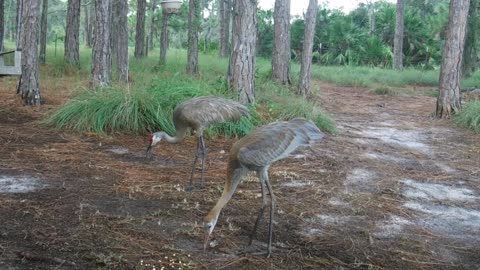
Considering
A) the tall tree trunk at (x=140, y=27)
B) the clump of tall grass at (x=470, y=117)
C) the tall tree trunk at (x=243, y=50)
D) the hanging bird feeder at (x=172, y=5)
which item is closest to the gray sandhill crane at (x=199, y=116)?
the tall tree trunk at (x=243, y=50)

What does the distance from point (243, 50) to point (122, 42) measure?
4611mm

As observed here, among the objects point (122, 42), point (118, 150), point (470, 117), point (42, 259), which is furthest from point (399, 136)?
point (42, 259)

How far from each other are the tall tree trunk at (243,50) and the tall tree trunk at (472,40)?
13.5m

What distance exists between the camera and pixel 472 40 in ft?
68.3

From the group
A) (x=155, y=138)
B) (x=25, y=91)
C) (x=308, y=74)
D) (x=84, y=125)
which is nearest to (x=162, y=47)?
(x=308, y=74)

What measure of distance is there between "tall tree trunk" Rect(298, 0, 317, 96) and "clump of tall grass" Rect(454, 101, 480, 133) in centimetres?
375

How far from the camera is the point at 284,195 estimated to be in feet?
18.7

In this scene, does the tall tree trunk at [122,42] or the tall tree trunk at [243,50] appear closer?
the tall tree trunk at [243,50]

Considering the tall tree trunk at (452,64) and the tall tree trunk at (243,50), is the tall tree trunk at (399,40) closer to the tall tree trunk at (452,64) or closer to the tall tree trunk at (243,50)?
the tall tree trunk at (452,64)

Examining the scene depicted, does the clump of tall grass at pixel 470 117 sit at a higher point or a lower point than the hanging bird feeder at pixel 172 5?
lower

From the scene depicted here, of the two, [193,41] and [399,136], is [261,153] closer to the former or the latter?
[399,136]

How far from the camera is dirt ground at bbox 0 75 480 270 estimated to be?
13.3 feet

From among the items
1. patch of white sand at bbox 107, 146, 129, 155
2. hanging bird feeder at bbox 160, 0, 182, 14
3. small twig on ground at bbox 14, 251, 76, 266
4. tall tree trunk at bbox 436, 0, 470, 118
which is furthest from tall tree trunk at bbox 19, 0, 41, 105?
tall tree trunk at bbox 436, 0, 470, 118

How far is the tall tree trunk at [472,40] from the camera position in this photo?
2034 centimetres
